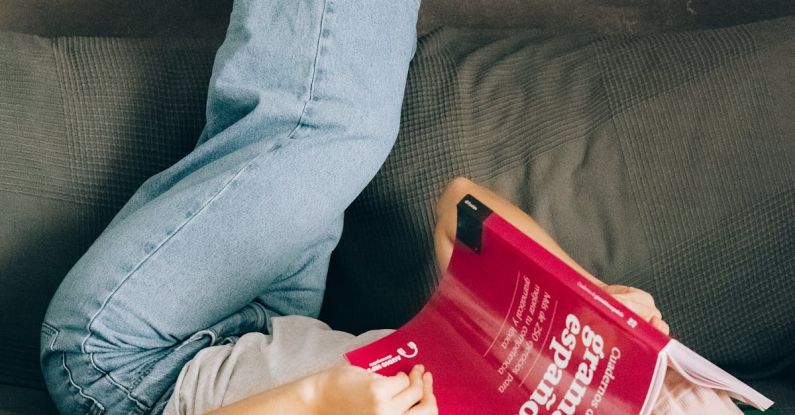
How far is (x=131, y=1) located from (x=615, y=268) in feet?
2.70

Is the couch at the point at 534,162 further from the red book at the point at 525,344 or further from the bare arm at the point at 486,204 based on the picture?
the red book at the point at 525,344

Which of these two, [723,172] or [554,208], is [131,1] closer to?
[554,208]

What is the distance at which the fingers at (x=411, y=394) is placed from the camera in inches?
24.2

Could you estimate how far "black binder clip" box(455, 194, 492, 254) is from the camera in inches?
25.8

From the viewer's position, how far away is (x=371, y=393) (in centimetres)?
61

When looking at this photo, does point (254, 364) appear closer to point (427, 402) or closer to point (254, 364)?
point (254, 364)

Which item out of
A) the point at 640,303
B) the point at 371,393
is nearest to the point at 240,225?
the point at 371,393

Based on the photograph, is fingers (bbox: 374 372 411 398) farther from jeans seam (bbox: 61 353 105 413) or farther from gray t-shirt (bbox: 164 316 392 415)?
jeans seam (bbox: 61 353 105 413)

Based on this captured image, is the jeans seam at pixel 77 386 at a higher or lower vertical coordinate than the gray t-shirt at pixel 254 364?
lower

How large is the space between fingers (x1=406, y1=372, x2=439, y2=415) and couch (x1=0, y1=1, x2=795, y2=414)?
0.89 feet

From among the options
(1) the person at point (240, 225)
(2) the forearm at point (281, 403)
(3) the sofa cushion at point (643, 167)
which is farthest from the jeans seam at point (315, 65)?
(2) the forearm at point (281, 403)

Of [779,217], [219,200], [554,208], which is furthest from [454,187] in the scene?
[779,217]

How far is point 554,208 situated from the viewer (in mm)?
869

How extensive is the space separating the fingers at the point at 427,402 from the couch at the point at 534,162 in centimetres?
27
